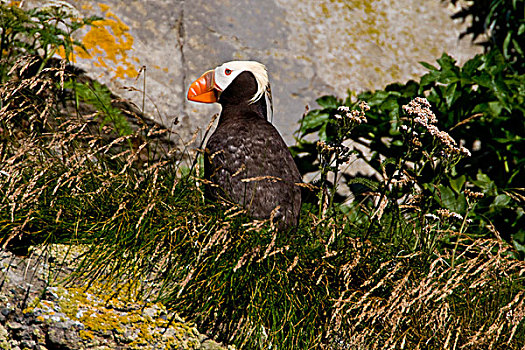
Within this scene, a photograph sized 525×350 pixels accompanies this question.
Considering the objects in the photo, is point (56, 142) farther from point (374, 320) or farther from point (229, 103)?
point (374, 320)

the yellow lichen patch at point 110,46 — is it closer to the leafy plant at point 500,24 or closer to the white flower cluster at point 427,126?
the white flower cluster at point 427,126

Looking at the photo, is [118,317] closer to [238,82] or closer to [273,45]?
[238,82]

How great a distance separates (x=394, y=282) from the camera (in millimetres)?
2549

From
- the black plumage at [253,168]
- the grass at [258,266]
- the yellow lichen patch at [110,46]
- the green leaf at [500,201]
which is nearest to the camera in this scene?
the grass at [258,266]

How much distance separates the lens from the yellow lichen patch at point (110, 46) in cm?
411

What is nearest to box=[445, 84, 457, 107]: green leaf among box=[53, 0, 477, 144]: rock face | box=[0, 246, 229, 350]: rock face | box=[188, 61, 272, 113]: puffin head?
box=[53, 0, 477, 144]: rock face

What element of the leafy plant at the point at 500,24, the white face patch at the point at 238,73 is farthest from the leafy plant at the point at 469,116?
the leafy plant at the point at 500,24

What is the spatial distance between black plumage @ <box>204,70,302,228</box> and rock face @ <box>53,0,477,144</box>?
115cm

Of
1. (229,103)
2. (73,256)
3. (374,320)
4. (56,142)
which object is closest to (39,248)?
(73,256)

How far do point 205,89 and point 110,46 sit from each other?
4.56 ft

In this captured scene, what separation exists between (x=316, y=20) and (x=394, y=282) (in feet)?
9.78

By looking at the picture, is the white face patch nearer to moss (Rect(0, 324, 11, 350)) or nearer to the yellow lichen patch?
the yellow lichen patch

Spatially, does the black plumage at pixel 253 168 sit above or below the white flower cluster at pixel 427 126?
below

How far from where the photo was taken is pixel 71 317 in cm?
233
